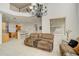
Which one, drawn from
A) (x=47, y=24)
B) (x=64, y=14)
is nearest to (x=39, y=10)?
(x=47, y=24)

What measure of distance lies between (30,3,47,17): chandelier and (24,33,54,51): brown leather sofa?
305 millimetres

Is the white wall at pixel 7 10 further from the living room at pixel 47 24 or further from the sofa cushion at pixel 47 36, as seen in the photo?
the sofa cushion at pixel 47 36

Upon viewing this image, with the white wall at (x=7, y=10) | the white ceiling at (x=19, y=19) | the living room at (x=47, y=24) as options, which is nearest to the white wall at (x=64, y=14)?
the living room at (x=47, y=24)

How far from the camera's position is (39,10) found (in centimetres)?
210

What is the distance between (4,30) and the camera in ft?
6.95

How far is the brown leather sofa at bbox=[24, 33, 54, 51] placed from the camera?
212 centimetres

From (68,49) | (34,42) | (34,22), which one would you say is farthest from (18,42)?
(68,49)

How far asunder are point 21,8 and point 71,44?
0.93 meters

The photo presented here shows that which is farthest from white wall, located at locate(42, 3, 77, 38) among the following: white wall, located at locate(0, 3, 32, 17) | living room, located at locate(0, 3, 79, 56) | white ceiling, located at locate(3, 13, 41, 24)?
white wall, located at locate(0, 3, 32, 17)

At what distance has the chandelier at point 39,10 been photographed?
6.91ft

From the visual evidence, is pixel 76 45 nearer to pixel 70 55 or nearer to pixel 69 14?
pixel 70 55

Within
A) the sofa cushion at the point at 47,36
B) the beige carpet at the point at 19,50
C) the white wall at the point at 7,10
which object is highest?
the white wall at the point at 7,10

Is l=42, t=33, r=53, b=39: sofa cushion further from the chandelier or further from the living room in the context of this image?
the chandelier

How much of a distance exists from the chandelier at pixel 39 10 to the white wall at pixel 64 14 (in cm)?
6
